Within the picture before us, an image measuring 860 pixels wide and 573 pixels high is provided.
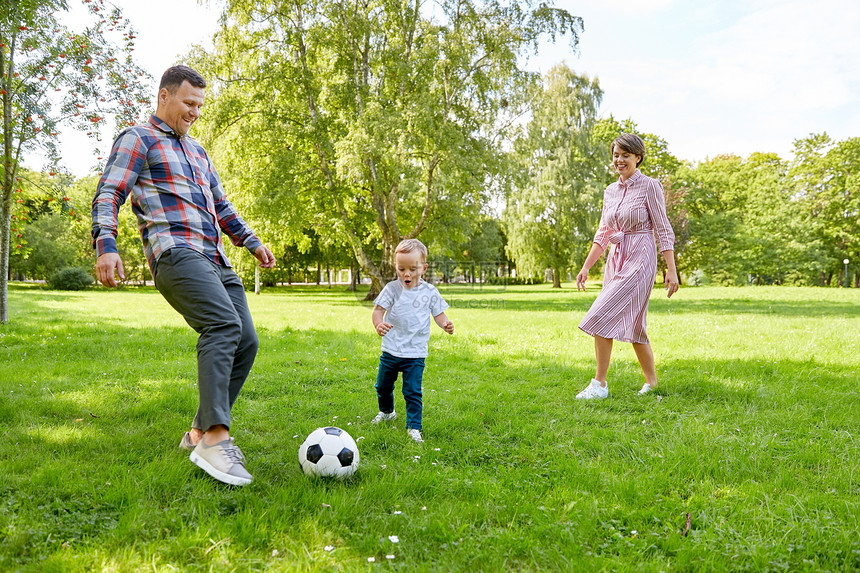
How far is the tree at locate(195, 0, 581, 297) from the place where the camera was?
58.2 ft

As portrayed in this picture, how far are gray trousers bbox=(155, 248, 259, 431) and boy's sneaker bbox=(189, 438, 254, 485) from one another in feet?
0.43

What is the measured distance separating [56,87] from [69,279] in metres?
26.6

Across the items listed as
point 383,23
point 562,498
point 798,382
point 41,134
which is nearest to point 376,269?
point 383,23

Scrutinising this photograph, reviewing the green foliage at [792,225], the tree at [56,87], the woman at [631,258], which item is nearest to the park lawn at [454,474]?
the woman at [631,258]

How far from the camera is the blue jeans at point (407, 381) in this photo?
12.9 ft

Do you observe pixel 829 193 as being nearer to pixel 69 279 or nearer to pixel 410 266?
pixel 410 266

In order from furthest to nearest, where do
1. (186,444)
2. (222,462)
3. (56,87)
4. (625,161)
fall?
(56,87) < (625,161) < (186,444) < (222,462)

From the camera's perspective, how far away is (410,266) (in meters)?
3.98

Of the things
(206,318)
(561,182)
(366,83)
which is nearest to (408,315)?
(206,318)

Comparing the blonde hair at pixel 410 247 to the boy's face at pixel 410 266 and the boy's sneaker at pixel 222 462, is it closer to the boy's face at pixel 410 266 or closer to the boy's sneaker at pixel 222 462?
the boy's face at pixel 410 266

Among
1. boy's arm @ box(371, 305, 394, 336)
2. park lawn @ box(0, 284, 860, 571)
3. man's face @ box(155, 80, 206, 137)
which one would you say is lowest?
park lawn @ box(0, 284, 860, 571)

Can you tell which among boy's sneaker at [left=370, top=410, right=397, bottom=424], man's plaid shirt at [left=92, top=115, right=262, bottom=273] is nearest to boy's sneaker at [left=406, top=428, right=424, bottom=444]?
boy's sneaker at [left=370, top=410, right=397, bottom=424]

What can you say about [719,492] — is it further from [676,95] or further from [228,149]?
[676,95]

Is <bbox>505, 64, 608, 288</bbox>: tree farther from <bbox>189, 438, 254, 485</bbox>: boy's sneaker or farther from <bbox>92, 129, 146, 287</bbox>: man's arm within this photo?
<bbox>189, 438, 254, 485</bbox>: boy's sneaker
